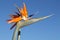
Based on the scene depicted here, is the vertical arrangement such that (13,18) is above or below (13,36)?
above

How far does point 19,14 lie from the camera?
16.4 metres

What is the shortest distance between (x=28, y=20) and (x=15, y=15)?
0.95 m

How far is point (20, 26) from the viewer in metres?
15.9

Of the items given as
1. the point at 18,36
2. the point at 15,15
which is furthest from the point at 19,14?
the point at 18,36

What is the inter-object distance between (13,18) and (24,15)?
2.61ft

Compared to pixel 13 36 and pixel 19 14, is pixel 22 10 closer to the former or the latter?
pixel 19 14

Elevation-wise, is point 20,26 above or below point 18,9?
below

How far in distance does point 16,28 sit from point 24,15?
4.25 feet

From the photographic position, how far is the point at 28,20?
16.2 metres

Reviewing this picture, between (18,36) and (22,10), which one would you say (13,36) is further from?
(22,10)

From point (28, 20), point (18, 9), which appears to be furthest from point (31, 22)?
point (18, 9)

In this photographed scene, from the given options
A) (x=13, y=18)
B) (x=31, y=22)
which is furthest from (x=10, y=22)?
(x=31, y=22)

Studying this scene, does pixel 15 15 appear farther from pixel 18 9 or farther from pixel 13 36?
pixel 13 36

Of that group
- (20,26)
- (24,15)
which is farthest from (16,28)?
(24,15)
